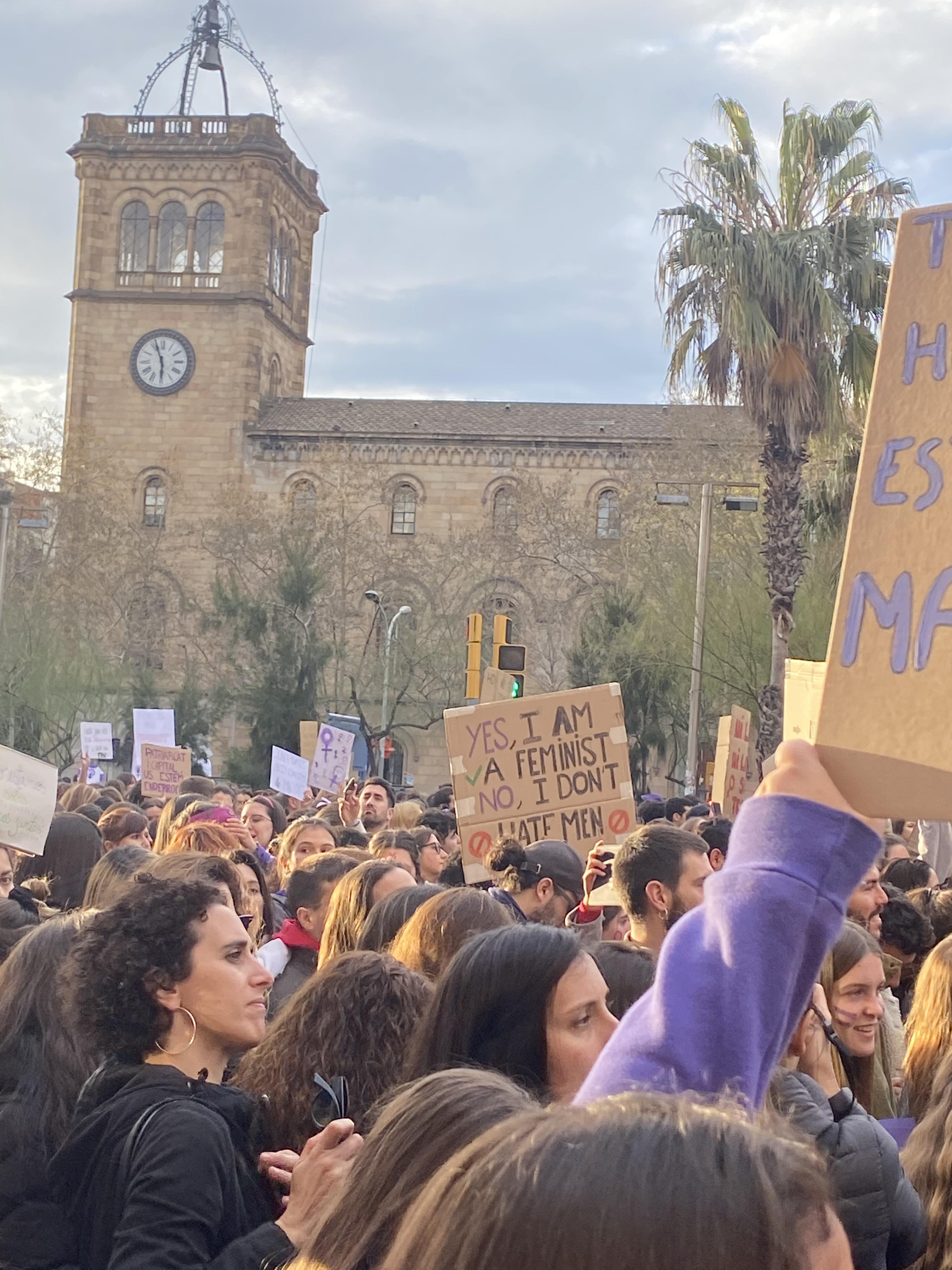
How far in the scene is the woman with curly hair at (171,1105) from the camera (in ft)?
8.58

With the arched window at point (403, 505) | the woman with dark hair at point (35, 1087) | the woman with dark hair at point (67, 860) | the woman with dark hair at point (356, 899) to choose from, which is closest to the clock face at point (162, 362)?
the arched window at point (403, 505)

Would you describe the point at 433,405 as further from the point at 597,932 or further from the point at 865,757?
the point at 865,757

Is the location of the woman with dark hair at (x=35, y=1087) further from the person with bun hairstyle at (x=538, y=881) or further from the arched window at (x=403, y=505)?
the arched window at (x=403, y=505)

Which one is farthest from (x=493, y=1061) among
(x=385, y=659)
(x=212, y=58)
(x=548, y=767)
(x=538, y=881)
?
(x=212, y=58)

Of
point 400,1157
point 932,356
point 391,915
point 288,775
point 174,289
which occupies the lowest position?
point 288,775

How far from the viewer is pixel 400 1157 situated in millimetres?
1694

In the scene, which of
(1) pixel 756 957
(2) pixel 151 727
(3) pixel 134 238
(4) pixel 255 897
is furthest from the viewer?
(3) pixel 134 238

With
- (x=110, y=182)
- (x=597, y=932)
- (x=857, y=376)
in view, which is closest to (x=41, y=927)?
(x=597, y=932)

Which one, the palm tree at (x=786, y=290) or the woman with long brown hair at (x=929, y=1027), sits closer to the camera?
the woman with long brown hair at (x=929, y=1027)

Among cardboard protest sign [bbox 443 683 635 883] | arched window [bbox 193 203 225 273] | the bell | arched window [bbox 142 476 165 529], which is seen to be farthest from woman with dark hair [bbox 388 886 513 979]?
the bell

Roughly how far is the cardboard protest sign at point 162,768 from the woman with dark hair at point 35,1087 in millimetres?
12511

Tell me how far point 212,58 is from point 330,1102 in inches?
2932

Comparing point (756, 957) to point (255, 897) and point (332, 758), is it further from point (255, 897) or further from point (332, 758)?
point (332, 758)

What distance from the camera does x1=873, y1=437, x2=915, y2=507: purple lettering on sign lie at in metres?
1.75
